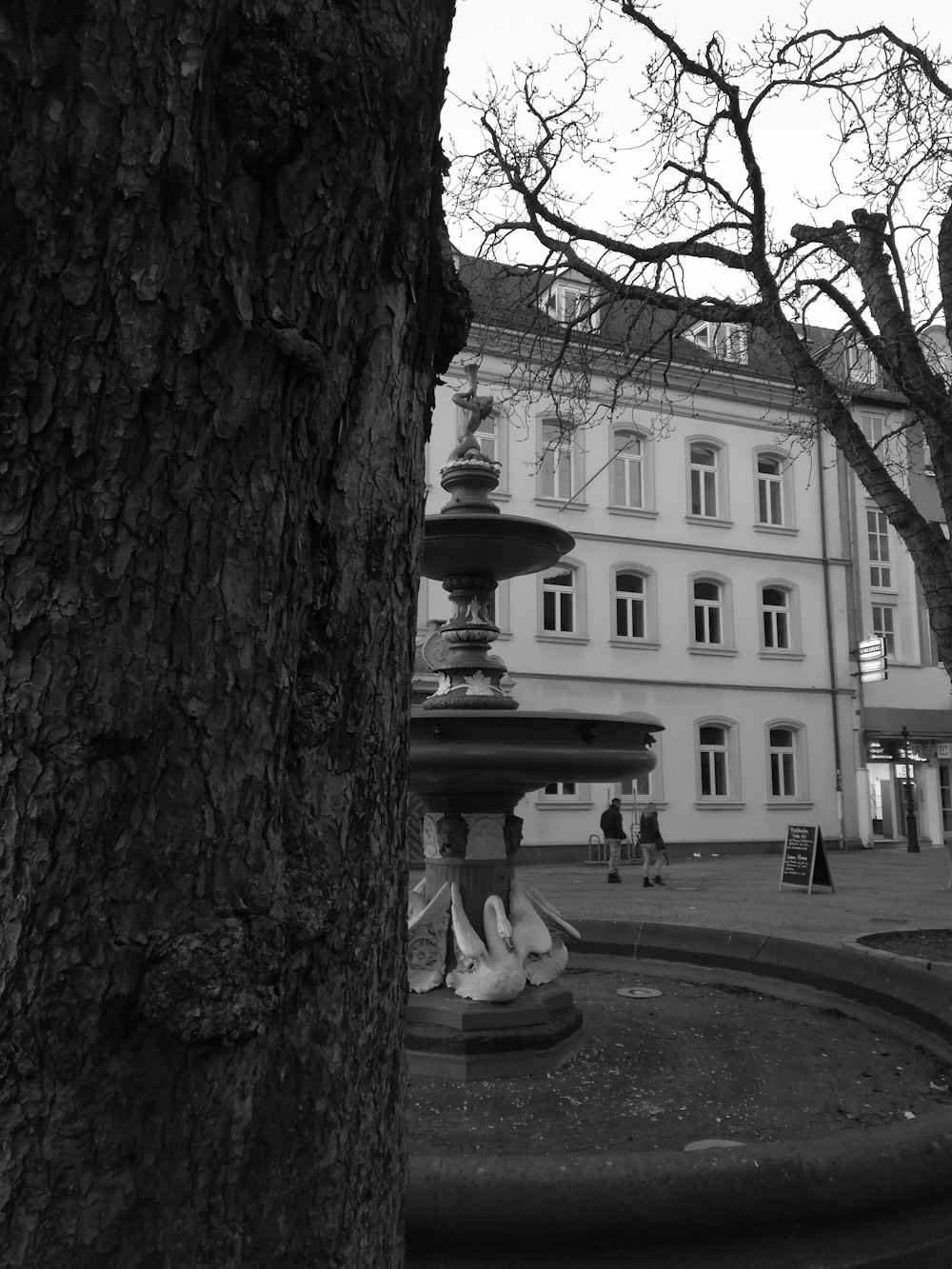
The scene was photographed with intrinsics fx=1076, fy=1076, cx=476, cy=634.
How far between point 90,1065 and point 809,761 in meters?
25.3

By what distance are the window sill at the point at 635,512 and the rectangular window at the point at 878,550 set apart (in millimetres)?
6650

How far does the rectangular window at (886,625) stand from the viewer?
27.2 m

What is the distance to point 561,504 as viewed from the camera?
76.3 ft

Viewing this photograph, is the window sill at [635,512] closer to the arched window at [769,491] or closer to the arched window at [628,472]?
the arched window at [628,472]

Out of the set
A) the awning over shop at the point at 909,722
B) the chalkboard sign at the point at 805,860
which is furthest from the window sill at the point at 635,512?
the chalkboard sign at the point at 805,860

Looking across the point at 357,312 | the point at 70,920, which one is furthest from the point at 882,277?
the point at 70,920

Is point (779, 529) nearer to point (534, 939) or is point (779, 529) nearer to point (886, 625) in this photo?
point (886, 625)

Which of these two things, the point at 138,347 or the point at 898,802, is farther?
the point at 898,802

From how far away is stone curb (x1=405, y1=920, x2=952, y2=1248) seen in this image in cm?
252

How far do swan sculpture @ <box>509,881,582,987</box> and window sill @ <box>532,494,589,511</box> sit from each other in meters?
17.8

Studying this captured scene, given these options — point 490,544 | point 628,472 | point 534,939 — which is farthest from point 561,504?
point 534,939

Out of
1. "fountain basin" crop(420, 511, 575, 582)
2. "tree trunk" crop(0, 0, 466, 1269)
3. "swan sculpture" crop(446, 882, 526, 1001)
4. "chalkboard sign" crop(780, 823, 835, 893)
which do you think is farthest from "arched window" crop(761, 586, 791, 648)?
"tree trunk" crop(0, 0, 466, 1269)

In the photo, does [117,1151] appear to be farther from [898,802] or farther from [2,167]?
[898,802]

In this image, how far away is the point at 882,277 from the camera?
7.85 meters
